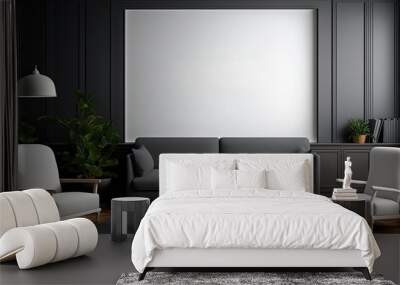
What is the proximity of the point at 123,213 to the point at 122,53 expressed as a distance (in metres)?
3.92

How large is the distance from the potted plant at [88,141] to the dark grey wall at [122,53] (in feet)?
1.87

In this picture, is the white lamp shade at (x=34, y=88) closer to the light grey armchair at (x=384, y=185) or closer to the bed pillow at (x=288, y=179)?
the bed pillow at (x=288, y=179)

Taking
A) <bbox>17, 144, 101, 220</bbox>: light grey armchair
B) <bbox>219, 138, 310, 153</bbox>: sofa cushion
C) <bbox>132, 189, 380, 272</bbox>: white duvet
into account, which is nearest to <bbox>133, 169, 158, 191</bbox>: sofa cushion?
<bbox>17, 144, 101, 220</bbox>: light grey armchair

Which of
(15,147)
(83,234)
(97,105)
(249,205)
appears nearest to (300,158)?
(249,205)

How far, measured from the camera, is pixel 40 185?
23.2 feet

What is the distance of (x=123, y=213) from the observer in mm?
6250

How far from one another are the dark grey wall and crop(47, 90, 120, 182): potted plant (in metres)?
0.57

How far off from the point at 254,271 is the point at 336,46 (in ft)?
17.9

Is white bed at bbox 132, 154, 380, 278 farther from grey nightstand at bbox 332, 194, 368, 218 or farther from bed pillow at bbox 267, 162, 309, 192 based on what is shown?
bed pillow at bbox 267, 162, 309, 192

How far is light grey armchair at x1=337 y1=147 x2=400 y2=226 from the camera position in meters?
6.48

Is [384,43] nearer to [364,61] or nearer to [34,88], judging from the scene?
[364,61]

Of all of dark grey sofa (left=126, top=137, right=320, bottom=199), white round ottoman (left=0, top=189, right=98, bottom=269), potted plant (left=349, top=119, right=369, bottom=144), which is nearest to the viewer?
white round ottoman (left=0, top=189, right=98, bottom=269)

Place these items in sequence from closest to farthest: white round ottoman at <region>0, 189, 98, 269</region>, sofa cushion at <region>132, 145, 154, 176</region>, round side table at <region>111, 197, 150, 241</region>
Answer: white round ottoman at <region>0, 189, 98, 269</region> < round side table at <region>111, 197, 150, 241</region> < sofa cushion at <region>132, 145, 154, 176</region>

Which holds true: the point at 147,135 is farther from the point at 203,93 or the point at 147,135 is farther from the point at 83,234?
the point at 83,234
